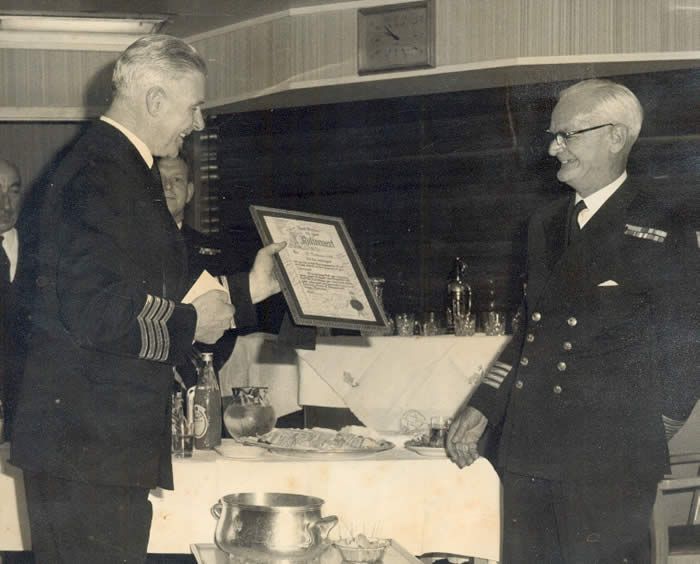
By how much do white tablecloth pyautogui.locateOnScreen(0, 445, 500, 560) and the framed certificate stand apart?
0.37 metres

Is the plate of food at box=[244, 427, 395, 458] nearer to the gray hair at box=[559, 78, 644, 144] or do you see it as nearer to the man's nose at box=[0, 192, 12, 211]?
the gray hair at box=[559, 78, 644, 144]

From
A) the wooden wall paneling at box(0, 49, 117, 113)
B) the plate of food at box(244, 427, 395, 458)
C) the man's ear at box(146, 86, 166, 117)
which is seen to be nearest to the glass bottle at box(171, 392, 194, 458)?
the plate of food at box(244, 427, 395, 458)

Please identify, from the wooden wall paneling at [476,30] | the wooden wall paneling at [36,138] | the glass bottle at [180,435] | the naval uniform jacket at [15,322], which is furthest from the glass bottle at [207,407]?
the wooden wall paneling at [36,138]

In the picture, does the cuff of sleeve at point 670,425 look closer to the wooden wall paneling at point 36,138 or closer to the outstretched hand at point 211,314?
the outstretched hand at point 211,314

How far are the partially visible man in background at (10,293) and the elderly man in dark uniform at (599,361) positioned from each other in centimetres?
112

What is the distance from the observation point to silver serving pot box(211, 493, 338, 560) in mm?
1967

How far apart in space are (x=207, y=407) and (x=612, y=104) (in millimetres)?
1234

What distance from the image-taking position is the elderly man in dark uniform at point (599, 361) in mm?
2215

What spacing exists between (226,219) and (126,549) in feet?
16.7

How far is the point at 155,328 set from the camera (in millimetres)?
1903

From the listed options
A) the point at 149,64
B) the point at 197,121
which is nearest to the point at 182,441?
the point at 197,121

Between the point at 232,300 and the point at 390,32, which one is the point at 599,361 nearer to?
the point at 232,300

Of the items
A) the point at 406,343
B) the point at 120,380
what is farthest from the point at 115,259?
the point at 406,343

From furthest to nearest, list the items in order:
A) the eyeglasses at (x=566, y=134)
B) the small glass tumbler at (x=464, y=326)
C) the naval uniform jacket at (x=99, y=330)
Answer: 1. the small glass tumbler at (x=464, y=326)
2. the eyeglasses at (x=566, y=134)
3. the naval uniform jacket at (x=99, y=330)
